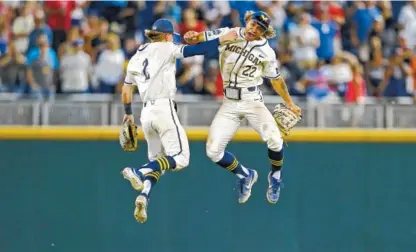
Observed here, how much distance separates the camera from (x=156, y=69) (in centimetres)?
1509

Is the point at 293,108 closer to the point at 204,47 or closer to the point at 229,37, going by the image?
the point at 229,37

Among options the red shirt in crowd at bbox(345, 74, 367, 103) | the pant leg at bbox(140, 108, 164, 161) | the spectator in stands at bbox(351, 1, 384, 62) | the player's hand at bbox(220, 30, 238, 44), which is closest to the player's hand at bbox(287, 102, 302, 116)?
the player's hand at bbox(220, 30, 238, 44)

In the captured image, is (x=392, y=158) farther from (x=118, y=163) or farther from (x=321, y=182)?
(x=118, y=163)

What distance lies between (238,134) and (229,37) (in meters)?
3.43

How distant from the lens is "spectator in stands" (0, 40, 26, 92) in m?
17.8

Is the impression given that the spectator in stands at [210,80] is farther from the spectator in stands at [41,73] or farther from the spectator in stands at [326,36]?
the spectator in stands at [41,73]

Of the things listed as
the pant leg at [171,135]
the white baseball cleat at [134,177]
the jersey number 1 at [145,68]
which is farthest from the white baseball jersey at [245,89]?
the white baseball cleat at [134,177]

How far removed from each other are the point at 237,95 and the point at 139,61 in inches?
50.3

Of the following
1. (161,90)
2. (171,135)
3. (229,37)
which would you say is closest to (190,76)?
(161,90)

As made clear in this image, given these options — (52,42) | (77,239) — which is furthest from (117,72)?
(77,239)

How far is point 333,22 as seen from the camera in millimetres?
19531

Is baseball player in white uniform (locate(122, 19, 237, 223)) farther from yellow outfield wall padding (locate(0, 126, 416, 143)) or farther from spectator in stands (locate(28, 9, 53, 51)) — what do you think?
spectator in stands (locate(28, 9, 53, 51))

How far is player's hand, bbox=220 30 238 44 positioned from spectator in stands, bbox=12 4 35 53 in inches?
172

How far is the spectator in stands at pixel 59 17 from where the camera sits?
18.7 metres
